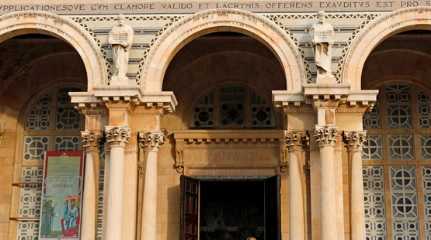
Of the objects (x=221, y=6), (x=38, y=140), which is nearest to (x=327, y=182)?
(x=221, y=6)

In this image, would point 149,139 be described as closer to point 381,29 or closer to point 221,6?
point 221,6

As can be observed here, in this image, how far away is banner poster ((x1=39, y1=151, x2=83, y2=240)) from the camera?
22469mm

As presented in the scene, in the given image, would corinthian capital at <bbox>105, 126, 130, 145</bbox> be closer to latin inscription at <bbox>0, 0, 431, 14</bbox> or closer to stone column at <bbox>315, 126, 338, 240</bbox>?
latin inscription at <bbox>0, 0, 431, 14</bbox>

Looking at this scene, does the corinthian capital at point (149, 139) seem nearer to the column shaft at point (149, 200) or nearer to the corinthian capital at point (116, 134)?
the column shaft at point (149, 200)

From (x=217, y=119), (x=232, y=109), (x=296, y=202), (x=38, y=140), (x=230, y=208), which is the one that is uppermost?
(x=232, y=109)

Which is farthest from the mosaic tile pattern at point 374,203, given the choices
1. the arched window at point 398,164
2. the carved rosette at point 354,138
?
the carved rosette at point 354,138

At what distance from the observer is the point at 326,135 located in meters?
19.5

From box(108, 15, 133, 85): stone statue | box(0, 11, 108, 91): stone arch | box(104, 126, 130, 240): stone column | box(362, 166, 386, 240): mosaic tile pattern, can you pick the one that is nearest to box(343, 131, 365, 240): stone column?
box(362, 166, 386, 240): mosaic tile pattern

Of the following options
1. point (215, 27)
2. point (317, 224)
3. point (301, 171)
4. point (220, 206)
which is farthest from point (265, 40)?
point (220, 206)

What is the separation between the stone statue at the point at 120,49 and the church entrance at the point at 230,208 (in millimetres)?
3704

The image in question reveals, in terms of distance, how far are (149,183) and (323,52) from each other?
5769mm

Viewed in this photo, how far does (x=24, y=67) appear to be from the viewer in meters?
24.6

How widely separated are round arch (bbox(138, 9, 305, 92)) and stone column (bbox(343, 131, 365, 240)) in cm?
234

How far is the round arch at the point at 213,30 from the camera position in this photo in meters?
20.5
